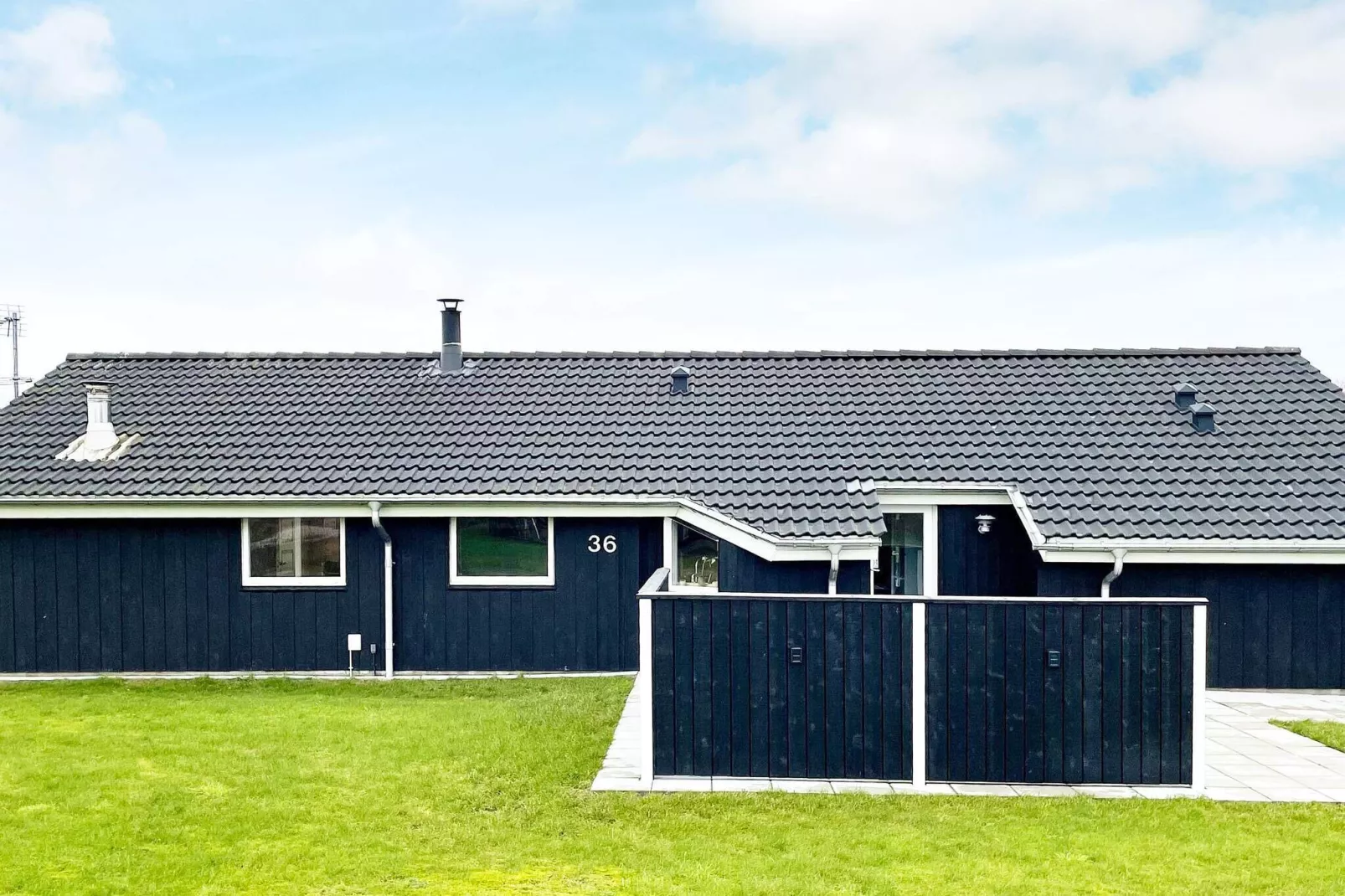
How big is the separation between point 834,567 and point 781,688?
9.83 ft

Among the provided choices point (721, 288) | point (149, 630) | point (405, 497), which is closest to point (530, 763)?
point (405, 497)

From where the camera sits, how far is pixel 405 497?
1219 cm

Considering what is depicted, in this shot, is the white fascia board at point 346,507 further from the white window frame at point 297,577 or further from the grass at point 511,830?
the grass at point 511,830

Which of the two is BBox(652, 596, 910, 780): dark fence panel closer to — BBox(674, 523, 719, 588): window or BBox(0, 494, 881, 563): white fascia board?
BBox(0, 494, 881, 563): white fascia board

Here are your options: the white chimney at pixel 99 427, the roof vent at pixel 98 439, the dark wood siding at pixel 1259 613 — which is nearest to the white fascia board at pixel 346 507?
the roof vent at pixel 98 439

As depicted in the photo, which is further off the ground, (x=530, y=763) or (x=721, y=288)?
(x=721, y=288)

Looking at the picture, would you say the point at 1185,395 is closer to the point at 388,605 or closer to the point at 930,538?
the point at 930,538

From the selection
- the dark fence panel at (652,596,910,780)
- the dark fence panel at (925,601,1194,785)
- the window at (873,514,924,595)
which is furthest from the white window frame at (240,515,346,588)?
the dark fence panel at (925,601,1194,785)

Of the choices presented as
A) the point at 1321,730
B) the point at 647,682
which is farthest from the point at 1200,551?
the point at 647,682

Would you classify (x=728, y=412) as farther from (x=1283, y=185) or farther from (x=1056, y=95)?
(x=1283, y=185)

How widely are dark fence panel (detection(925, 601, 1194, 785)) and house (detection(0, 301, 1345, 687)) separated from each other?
3.01 meters

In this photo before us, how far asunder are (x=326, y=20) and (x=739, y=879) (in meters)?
15.8

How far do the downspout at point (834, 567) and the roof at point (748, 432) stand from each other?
18 centimetres

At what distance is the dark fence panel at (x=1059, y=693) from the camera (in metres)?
7.68
